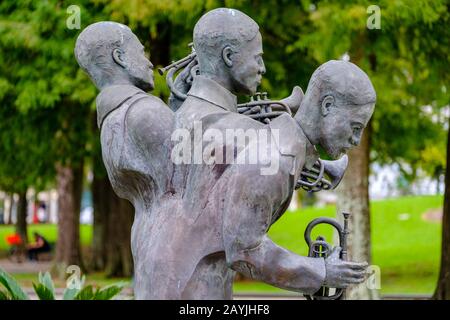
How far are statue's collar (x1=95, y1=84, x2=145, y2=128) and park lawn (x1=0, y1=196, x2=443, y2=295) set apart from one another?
16.0 m

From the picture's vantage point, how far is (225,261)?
5.06 m

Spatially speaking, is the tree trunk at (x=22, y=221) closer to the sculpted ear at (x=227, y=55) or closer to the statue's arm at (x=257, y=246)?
the sculpted ear at (x=227, y=55)

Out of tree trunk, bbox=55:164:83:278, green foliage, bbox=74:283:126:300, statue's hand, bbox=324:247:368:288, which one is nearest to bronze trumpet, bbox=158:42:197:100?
statue's hand, bbox=324:247:368:288

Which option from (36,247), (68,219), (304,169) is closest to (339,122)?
(304,169)

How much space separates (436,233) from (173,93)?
26332mm

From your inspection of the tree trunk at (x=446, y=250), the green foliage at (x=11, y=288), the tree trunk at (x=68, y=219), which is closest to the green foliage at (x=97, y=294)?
the green foliage at (x=11, y=288)

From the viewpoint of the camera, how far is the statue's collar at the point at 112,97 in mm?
5285

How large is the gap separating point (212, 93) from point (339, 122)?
624mm

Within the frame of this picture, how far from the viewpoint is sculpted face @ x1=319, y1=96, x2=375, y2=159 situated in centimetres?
506

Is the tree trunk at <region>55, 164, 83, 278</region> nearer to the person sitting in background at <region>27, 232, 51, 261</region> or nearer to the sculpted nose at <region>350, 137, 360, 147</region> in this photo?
the person sitting in background at <region>27, 232, 51, 261</region>

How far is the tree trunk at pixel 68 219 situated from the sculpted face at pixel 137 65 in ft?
65.2

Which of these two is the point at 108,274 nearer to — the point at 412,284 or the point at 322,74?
the point at 412,284

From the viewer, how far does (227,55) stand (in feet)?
17.0
